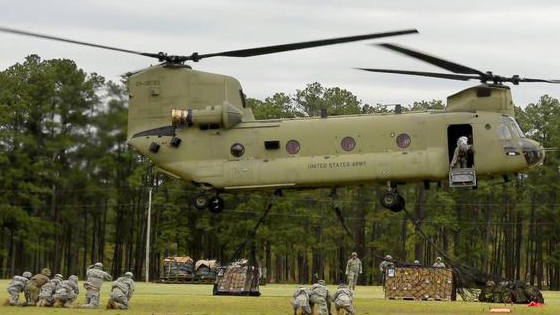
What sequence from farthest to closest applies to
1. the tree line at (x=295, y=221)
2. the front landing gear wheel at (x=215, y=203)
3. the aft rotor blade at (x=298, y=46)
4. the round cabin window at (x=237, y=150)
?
the tree line at (x=295, y=221) < the front landing gear wheel at (x=215, y=203) < the round cabin window at (x=237, y=150) < the aft rotor blade at (x=298, y=46)

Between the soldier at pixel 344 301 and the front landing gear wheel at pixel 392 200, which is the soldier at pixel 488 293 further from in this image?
the soldier at pixel 344 301

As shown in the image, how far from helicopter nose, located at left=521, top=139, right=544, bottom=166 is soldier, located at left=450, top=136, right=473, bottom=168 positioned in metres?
1.74

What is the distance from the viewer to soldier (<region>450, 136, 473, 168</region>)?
3472cm

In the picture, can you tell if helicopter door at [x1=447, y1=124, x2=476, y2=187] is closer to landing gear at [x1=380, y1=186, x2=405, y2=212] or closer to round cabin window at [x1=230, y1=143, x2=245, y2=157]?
landing gear at [x1=380, y1=186, x2=405, y2=212]

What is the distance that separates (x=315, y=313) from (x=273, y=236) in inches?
2272

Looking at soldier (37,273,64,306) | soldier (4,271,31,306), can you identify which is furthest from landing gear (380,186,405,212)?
soldier (4,271,31,306)

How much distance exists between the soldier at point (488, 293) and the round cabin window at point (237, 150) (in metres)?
11.0

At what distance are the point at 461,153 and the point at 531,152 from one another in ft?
7.37

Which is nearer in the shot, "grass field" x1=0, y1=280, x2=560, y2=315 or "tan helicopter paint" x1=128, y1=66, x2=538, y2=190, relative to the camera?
"grass field" x1=0, y1=280, x2=560, y2=315

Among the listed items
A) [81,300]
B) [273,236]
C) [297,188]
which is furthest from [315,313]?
[273,236]

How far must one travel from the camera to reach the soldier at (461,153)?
114 feet

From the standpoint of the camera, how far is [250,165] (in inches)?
1426

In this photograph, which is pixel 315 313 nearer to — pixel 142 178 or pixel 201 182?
pixel 201 182

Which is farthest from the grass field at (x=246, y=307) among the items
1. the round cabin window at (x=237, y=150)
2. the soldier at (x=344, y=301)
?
the round cabin window at (x=237, y=150)
